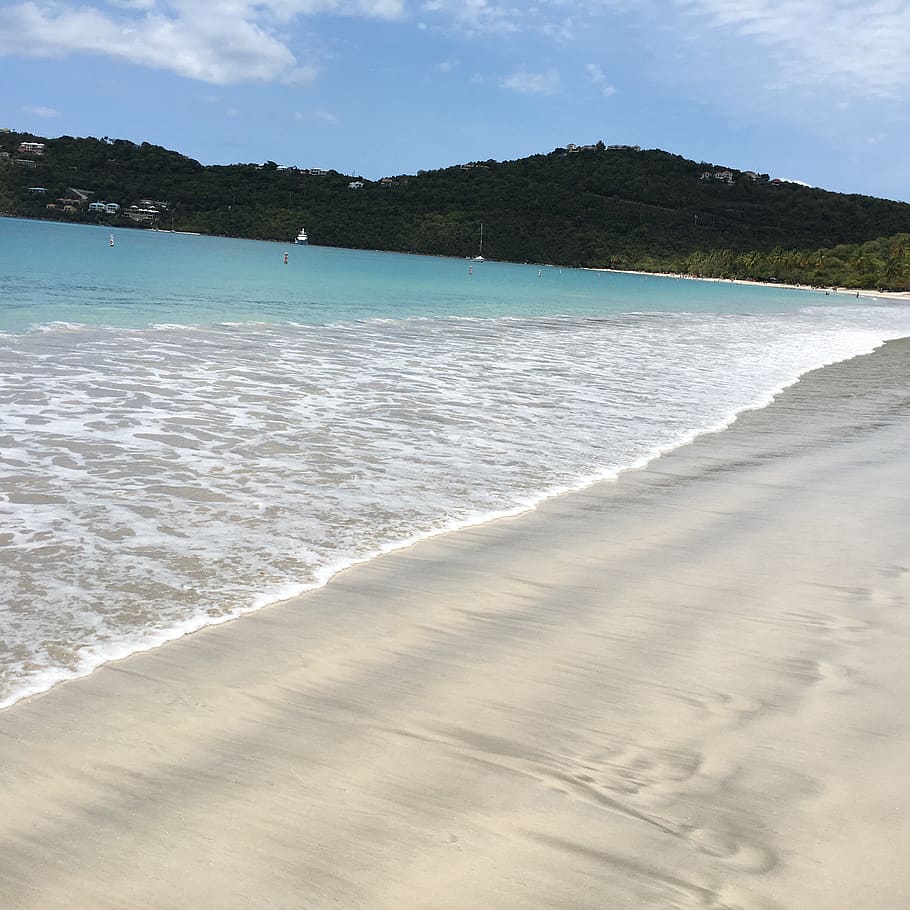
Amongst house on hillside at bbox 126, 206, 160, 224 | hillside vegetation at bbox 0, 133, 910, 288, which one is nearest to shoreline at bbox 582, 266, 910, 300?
hillside vegetation at bbox 0, 133, 910, 288

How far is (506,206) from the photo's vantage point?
517 ft

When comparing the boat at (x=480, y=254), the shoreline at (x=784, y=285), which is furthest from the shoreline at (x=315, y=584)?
the boat at (x=480, y=254)

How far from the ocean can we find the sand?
0.43 metres

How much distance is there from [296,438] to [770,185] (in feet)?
577

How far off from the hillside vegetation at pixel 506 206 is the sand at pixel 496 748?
137 metres

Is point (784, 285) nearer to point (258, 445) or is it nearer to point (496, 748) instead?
point (258, 445)

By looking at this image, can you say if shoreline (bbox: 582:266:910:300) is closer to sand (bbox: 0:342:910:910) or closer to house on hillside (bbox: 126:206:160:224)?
house on hillside (bbox: 126:206:160:224)

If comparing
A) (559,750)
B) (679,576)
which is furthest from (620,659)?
(679,576)

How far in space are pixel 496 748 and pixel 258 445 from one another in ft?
15.7

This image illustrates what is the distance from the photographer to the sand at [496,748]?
2229mm

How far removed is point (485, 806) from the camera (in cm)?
253

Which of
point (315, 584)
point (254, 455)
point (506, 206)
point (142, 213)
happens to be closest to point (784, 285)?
point (506, 206)

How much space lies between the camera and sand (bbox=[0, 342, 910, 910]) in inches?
87.7

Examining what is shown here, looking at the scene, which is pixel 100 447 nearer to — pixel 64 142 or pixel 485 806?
pixel 485 806
